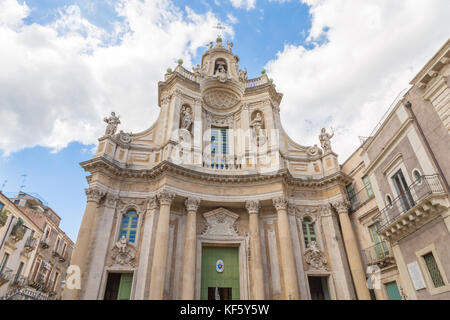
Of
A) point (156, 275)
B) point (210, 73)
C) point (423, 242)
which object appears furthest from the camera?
point (210, 73)

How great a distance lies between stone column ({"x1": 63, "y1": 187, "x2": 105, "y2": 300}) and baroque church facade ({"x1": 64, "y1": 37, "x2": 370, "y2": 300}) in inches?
2.1

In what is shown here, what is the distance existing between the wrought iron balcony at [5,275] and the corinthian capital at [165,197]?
15452 millimetres

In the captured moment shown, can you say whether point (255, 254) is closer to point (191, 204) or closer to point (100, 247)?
point (191, 204)

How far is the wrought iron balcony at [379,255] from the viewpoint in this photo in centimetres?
1475

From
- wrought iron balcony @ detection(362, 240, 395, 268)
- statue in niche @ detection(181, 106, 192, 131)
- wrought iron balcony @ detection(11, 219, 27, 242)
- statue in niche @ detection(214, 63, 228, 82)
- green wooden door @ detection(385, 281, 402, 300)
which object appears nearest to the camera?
green wooden door @ detection(385, 281, 402, 300)

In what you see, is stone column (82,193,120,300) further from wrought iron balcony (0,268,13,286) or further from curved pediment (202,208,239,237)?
wrought iron balcony (0,268,13,286)

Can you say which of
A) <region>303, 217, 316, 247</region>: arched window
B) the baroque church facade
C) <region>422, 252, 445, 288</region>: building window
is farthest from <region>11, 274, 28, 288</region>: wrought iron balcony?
<region>422, 252, 445, 288</region>: building window

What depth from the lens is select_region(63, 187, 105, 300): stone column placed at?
45.1 feet

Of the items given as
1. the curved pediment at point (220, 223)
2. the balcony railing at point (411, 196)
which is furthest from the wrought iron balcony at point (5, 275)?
the balcony railing at point (411, 196)

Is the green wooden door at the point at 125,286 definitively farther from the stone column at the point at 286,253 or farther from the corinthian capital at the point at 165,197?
the stone column at the point at 286,253
